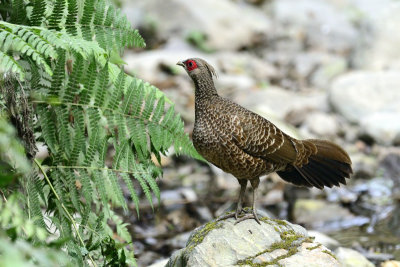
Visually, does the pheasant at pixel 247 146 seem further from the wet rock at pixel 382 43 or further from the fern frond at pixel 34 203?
the wet rock at pixel 382 43

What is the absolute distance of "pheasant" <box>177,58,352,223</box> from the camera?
11.9 feet

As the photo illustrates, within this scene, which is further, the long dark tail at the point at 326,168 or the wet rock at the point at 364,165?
the wet rock at the point at 364,165

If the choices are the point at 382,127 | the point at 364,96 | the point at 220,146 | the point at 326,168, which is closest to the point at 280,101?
the point at 364,96

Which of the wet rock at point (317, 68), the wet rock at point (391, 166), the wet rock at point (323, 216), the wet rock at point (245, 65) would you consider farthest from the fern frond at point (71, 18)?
the wet rock at point (317, 68)

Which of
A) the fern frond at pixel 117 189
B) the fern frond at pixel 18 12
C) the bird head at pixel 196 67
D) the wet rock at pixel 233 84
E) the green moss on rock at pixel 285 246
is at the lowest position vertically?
the wet rock at pixel 233 84

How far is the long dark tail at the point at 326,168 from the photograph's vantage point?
4.02 m

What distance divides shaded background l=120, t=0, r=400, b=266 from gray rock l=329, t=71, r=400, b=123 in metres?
0.02

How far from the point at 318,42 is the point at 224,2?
2.87 m

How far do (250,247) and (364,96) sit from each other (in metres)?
7.25

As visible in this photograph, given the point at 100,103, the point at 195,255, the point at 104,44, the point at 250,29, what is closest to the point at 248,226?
the point at 195,255

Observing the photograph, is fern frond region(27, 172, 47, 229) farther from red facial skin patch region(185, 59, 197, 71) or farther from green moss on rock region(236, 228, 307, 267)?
red facial skin patch region(185, 59, 197, 71)

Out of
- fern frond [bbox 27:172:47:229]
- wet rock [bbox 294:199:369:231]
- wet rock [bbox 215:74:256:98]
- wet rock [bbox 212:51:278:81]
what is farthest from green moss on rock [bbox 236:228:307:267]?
wet rock [bbox 212:51:278:81]

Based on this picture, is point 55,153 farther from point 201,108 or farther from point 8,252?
point 8,252

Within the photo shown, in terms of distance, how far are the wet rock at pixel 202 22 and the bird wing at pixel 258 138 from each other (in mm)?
9496
